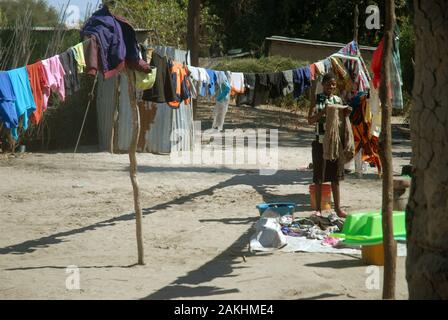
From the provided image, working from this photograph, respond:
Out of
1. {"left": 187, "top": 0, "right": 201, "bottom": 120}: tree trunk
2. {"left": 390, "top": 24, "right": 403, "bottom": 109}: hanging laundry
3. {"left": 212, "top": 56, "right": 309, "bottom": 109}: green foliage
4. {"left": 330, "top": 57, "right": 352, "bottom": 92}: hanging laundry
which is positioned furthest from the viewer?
{"left": 212, "top": 56, "right": 309, "bottom": 109}: green foliage

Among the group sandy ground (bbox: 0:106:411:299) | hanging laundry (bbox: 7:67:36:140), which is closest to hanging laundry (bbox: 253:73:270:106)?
sandy ground (bbox: 0:106:411:299)

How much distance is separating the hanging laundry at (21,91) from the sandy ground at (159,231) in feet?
4.97

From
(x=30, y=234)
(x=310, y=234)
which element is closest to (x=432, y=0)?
(x=310, y=234)

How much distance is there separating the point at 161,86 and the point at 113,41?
6.13ft

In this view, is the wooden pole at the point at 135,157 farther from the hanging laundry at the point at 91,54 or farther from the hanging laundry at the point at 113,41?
the hanging laundry at the point at 91,54

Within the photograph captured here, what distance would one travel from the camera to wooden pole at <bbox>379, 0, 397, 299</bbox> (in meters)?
5.80

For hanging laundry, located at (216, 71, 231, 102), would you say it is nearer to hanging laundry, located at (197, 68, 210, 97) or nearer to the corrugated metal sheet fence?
hanging laundry, located at (197, 68, 210, 97)

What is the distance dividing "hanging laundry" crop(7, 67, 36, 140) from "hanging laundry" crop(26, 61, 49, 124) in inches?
3.2

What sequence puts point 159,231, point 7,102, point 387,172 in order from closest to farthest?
point 387,172 < point 7,102 < point 159,231

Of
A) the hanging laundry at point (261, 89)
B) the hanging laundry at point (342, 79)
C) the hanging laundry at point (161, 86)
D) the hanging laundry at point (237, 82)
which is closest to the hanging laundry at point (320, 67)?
the hanging laundry at point (342, 79)

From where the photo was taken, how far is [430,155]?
463 cm

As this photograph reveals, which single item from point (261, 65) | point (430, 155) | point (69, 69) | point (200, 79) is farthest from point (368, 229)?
point (261, 65)

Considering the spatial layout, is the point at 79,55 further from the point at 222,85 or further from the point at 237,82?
the point at 237,82

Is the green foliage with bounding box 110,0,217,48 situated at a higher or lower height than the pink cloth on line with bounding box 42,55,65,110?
higher
